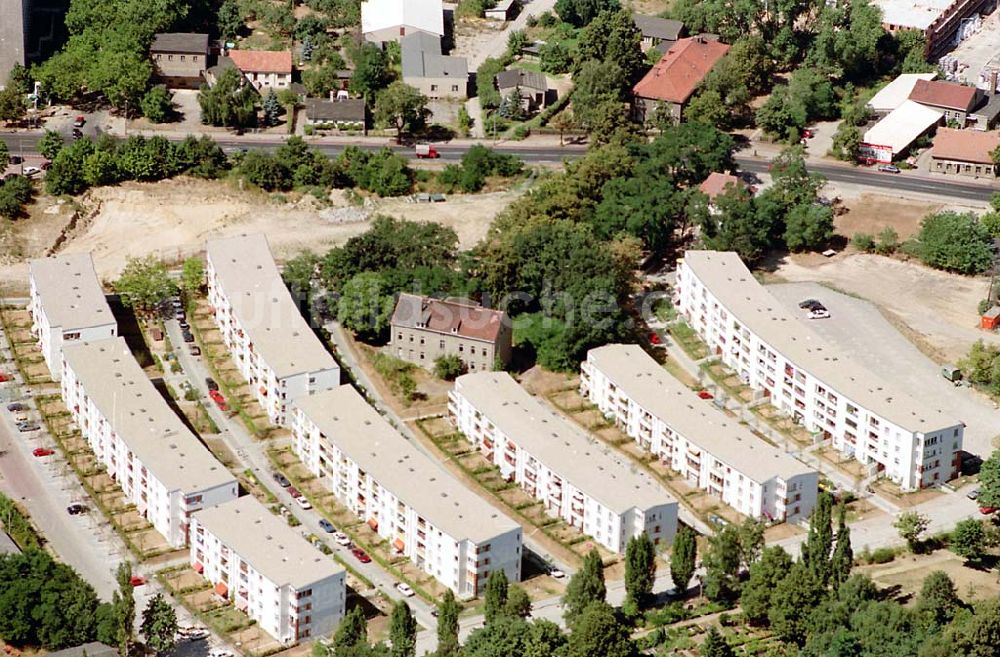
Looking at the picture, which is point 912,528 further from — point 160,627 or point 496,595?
point 160,627

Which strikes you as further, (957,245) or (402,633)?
(957,245)

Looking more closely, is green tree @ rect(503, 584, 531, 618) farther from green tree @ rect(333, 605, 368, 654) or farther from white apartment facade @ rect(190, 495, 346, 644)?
white apartment facade @ rect(190, 495, 346, 644)

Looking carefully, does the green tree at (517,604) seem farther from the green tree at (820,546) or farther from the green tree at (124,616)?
the green tree at (124,616)

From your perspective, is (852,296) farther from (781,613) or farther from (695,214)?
(781,613)

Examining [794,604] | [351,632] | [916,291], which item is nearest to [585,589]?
[794,604]

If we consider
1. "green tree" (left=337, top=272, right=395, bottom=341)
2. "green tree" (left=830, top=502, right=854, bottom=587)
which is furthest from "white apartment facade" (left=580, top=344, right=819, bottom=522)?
"green tree" (left=337, top=272, right=395, bottom=341)
